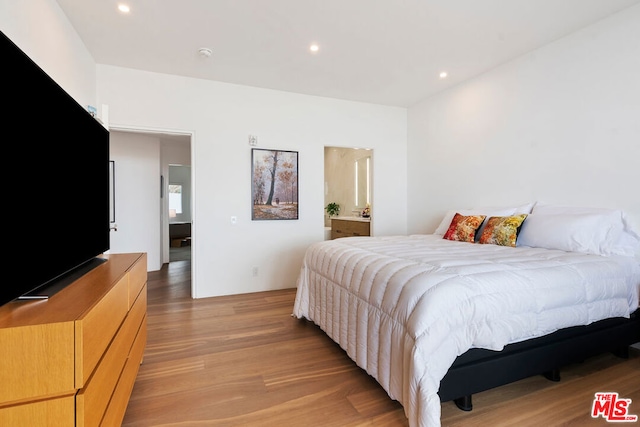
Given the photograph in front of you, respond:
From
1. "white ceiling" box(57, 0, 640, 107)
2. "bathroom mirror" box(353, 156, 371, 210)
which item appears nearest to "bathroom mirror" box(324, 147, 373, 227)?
"bathroom mirror" box(353, 156, 371, 210)

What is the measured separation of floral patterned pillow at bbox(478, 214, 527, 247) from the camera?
8.94 ft

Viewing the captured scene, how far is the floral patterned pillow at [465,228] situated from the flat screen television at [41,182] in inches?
119

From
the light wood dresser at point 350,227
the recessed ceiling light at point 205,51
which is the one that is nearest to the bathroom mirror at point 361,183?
the light wood dresser at point 350,227

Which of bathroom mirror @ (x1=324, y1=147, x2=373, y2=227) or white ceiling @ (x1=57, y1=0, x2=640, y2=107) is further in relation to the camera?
bathroom mirror @ (x1=324, y1=147, x2=373, y2=227)

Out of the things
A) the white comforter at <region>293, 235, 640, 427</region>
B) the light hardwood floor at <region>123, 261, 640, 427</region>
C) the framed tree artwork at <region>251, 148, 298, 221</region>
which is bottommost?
the light hardwood floor at <region>123, 261, 640, 427</region>

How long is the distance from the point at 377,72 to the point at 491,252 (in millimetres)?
2410

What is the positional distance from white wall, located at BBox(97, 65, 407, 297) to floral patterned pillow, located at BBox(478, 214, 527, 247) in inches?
86.6

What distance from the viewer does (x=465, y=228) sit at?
10.1ft

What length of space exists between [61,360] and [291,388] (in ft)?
4.44

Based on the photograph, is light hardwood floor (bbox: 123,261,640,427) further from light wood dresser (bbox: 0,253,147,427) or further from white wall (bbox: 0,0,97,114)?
white wall (bbox: 0,0,97,114)

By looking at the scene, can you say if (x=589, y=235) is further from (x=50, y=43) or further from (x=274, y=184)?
(x=50, y=43)

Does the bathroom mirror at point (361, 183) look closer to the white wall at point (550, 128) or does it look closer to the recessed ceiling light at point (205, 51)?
the white wall at point (550, 128)

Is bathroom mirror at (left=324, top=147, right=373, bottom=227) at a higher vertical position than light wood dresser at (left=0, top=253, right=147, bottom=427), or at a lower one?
higher

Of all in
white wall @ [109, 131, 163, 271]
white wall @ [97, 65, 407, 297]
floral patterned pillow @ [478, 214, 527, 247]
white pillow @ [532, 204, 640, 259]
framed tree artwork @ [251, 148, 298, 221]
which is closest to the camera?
white pillow @ [532, 204, 640, 259]
